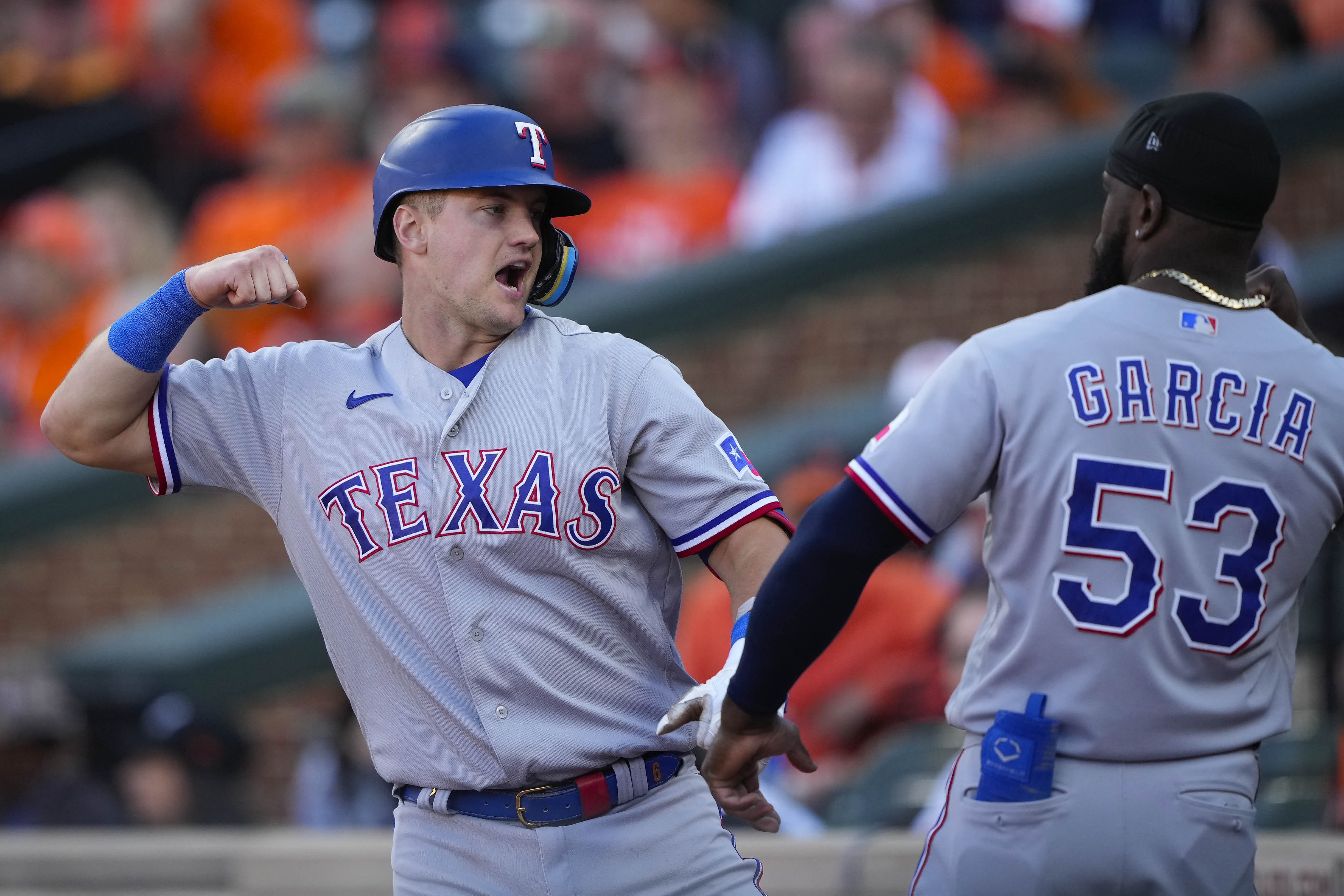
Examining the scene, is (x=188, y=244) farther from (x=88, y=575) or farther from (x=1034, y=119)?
(x=1034, y=119)

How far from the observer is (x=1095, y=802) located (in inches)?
85.7

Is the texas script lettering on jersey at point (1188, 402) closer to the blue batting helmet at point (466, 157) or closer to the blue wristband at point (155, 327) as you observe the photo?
the blue batting helmet at point (466, 157)

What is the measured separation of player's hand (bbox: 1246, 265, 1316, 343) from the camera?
251 cm

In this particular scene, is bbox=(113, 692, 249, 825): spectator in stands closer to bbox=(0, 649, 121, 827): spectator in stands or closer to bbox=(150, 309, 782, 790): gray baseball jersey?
bbox=(0, 649, 121, 827): spectator in stands

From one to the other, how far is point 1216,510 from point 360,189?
6.39 metres

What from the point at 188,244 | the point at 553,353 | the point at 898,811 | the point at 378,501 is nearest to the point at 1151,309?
the point at 553,353

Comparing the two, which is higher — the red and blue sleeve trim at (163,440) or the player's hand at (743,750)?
the red and blue sleeve trim at (163,440)

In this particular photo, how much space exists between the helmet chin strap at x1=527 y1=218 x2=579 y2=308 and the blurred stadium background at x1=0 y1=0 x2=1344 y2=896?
2012mm

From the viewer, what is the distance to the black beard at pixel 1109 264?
7.84 feet

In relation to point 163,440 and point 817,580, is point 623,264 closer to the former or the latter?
point 163,440

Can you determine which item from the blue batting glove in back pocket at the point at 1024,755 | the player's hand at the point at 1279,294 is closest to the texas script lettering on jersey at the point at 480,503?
the blue batting glove in back pocket at the point at 1024,755

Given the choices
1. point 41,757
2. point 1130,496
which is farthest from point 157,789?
point 1130,496

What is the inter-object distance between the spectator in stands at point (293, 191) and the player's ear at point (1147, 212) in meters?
5.85

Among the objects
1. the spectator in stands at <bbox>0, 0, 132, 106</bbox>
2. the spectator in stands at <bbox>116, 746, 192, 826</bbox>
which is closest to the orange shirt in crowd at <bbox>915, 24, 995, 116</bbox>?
the spectator in stands at <bbox>116, 746, 192, 826</bbox>
